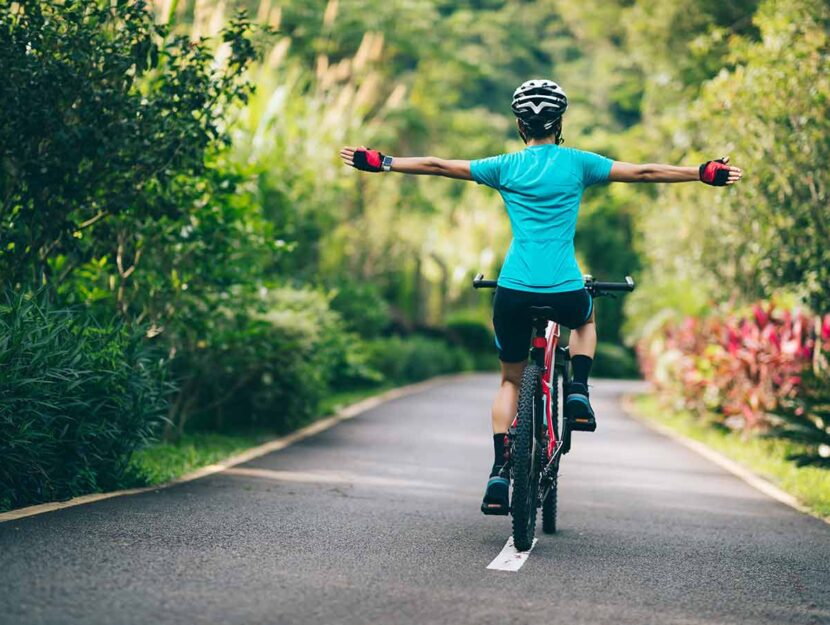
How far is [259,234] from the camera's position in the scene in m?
12.5

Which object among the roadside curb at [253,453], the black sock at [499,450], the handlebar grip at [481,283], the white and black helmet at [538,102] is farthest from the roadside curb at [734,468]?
the roadside curb at [253,453]

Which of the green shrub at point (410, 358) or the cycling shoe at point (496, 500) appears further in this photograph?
the green shrub at point (410, 358)

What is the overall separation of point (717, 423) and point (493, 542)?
479 inches

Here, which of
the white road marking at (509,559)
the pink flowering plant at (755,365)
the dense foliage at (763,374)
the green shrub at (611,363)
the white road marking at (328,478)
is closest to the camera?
the white road marking at (509,559)

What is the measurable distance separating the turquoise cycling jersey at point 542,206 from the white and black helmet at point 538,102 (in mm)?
200

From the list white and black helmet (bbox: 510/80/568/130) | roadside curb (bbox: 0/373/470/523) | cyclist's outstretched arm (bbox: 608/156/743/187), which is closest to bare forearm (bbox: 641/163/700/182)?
cyclist's outstretched arm (bbox: 608/156/743/187)

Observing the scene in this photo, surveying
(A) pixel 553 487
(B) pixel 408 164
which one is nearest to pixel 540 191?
(B) pixel 408 164

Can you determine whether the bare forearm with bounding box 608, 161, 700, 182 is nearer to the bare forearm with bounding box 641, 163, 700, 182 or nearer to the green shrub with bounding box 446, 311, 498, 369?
the bare forearm with bounding box 641, 163, 700, 182

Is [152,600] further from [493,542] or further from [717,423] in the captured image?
[717,423]

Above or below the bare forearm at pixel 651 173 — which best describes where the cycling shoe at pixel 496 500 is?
below

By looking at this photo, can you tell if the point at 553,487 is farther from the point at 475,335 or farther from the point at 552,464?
the point at 475,335

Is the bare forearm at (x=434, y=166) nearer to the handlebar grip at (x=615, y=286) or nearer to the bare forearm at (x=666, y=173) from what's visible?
the bare forearm at (x=666, y=173)

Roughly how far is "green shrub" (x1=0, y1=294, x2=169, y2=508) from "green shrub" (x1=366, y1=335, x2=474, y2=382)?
1443cm

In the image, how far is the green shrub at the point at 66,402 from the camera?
7438mm
